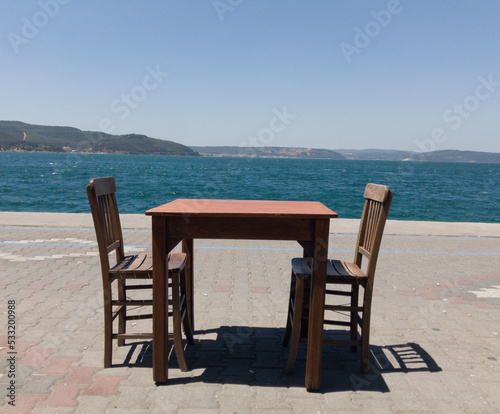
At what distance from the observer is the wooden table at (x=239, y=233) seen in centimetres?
298

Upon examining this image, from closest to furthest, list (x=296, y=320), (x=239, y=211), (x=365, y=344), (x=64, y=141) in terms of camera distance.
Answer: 1. (x=239, y=211)
2. (x=296, y=320)
3. (x=365, y=344)
4. (x=64, y=141)

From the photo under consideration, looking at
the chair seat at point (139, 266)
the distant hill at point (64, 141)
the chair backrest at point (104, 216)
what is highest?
the chair backrest at point (104, 216)

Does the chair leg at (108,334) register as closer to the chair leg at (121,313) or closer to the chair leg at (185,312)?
the chair leg at (121,313)

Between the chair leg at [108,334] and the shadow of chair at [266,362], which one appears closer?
the shadow of chair at [266,362]

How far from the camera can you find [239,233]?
10.0 feet

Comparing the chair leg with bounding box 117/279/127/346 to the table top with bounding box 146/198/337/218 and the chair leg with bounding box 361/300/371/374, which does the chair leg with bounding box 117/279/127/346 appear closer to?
the table top with bounding box 146/198/337/218

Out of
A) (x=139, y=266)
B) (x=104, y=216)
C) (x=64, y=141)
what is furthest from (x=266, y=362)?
(x=64, y=141)

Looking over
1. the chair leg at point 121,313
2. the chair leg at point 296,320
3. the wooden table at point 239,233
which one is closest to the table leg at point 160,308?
the wooden table at point 239,233

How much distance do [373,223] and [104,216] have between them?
7.34 feet

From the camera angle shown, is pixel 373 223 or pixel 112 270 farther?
pixel 373 223

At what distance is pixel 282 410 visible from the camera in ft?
9.16

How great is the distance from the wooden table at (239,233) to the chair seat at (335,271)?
21 centimetres

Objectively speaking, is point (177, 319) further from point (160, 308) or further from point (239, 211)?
point (239, 211)

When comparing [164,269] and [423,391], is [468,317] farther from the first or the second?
[164,269]
